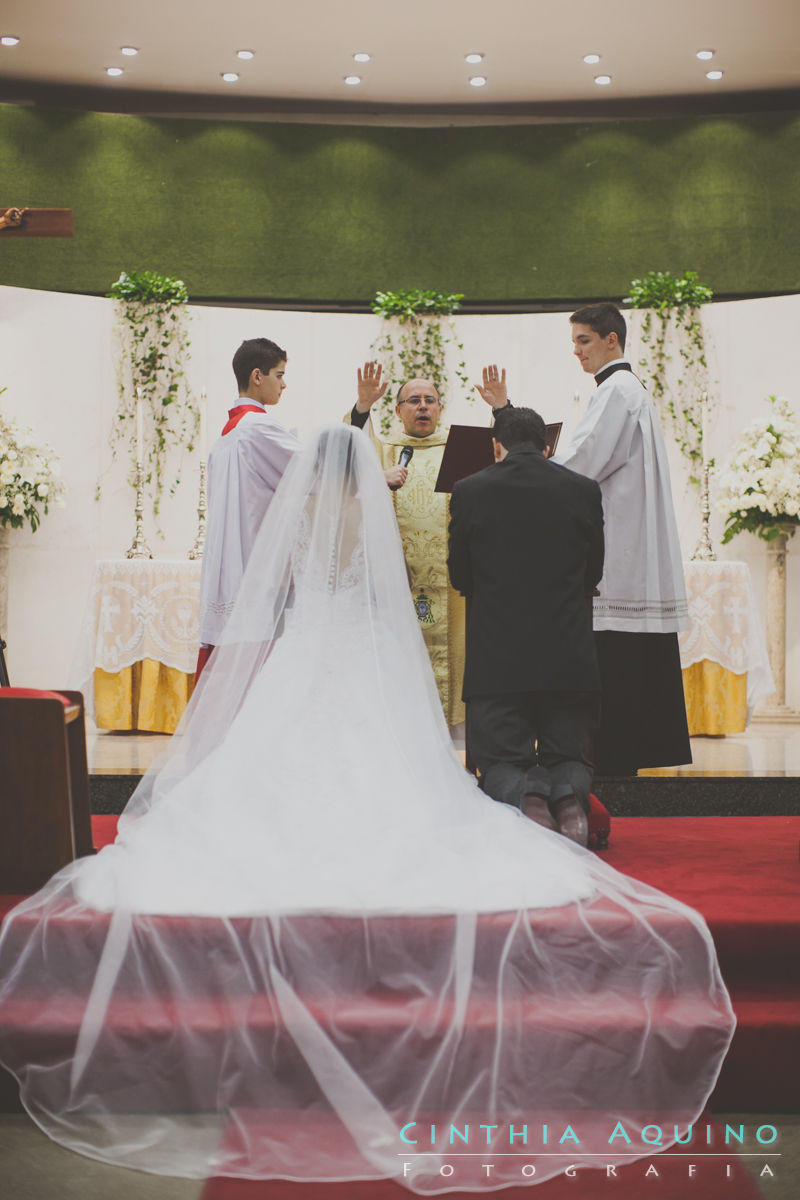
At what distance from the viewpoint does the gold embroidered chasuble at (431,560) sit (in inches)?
213

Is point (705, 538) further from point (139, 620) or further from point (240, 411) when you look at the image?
point (240, 411)

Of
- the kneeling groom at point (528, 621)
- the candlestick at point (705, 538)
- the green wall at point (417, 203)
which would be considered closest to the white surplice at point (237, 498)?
the kneeling groom at point (528, 621)

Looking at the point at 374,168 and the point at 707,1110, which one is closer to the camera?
the point at 707,1110

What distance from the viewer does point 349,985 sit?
2.71 meters

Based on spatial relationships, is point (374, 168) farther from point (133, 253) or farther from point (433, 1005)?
point (433, 1005)

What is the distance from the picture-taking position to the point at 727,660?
6.91 meters

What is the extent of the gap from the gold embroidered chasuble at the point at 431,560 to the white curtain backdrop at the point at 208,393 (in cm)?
373

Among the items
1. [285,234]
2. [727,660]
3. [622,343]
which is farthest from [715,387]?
[622,343]

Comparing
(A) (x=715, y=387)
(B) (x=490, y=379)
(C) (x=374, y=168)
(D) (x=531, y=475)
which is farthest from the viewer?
(C) (x=374, y=168)

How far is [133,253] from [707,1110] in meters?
8.35

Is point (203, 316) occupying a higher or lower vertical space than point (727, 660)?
higher

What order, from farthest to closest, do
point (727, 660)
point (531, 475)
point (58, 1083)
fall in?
1. point (727, 660)
2. point (531, 475)
3. point (58, 1083)

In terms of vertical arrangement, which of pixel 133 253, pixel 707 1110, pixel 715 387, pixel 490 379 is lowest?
pixel 707 1110

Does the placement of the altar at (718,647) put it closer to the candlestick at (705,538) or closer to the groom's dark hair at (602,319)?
the candlestick at (705,538)
